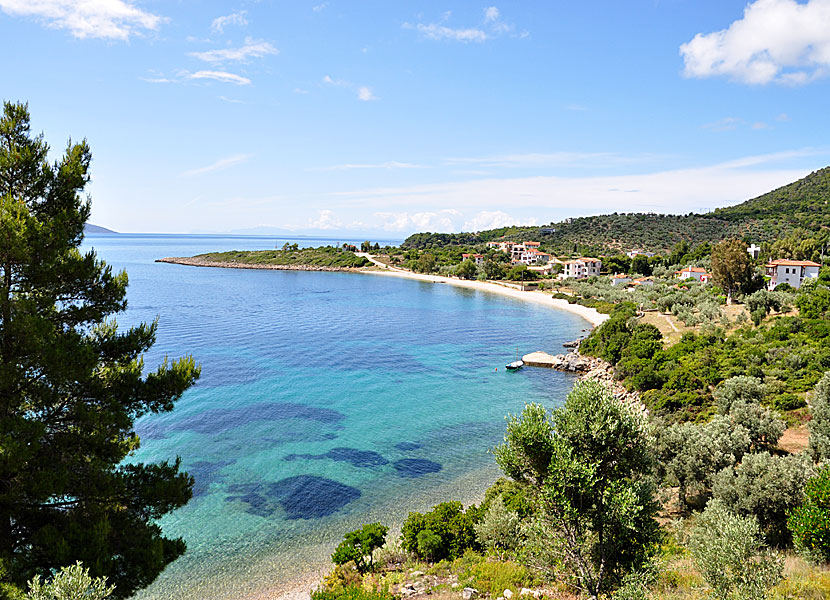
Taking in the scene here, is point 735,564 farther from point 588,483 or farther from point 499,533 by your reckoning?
point 499,533

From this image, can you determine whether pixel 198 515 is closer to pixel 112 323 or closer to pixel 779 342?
pixel 112 323

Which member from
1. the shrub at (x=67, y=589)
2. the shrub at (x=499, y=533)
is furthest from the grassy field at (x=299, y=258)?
the shrub at (x=67, y=589)

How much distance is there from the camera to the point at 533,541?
10.8 metres

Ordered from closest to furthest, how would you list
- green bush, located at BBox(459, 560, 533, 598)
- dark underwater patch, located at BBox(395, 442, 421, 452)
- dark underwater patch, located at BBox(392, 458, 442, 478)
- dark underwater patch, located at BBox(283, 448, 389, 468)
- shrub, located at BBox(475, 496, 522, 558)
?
green bush, located at BBox(459, 560, 533, 598)
shrub, located at BBox(475, 496, 522, 558)
dark underwater patch, located at BBox(392, 458, 442, 478)
dark underwater patch, located at BBox(283, 448, 389, 468)
dark underwater patch, located at BBox(395, 442, 421, 452)

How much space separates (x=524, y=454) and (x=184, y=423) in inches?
1043

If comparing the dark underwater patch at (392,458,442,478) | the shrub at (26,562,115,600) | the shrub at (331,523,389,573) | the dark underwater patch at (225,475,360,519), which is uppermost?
the shrub at (26,562,115,600)

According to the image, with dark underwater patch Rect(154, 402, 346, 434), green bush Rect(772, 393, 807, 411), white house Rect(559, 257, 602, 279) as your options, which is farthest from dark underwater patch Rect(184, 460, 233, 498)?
white house Rect(559, 257, 602, 279)

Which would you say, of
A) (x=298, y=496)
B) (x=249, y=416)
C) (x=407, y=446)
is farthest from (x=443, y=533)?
(x=249, y=416)

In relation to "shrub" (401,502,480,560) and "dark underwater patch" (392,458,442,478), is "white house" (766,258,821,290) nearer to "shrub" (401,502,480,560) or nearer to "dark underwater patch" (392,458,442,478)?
"dark underwater patch" (392,458,442,478)

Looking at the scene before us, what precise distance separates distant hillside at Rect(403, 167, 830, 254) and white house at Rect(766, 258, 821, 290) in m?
56.1

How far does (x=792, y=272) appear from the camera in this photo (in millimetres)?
61938

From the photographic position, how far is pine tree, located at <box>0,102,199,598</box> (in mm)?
9023

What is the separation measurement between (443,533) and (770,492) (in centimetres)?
1025

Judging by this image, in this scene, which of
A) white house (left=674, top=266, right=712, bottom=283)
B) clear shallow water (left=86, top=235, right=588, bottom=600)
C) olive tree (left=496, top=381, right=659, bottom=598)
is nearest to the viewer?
olive tree (left=496, top=381, right=659, bottom=598)
